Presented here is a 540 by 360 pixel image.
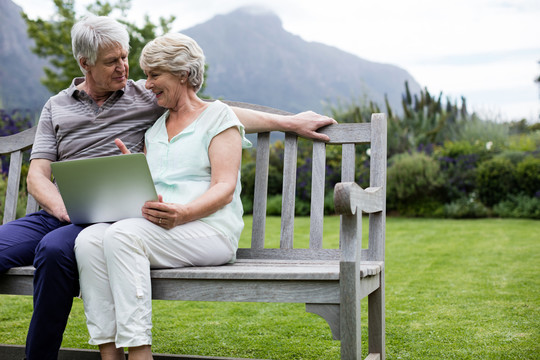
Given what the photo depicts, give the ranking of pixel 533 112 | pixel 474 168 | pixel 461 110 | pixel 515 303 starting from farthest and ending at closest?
pixel 533 112
pixel 461 110
pixel 474 168
pixel 515 303

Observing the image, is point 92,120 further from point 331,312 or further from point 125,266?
point 331,312

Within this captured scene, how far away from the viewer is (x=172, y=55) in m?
2.32

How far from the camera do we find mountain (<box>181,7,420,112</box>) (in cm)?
4419

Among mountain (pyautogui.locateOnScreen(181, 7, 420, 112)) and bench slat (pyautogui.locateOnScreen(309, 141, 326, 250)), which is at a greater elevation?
mountain (pyautogui.locateOnScreen(181, 7, 420, 112))

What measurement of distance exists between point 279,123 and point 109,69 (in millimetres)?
761

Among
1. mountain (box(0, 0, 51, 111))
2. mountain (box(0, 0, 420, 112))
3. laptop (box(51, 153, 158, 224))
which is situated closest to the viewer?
laptop (box(51, 153, 158, 224))

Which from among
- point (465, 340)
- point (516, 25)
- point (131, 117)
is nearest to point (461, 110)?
point (516, 25)

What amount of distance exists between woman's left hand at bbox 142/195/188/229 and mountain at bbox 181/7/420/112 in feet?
126

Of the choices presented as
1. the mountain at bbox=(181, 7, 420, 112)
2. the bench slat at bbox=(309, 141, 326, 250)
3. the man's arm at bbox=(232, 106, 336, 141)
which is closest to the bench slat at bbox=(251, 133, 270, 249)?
the man's arm at bbox=(232, 106, 336, 141)

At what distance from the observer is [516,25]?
20359 millimetres

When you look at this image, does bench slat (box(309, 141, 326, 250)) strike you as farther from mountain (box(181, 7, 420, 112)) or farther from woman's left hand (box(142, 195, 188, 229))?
mountain (box(181, 7, 420, 112))

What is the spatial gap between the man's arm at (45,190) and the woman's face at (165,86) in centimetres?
58

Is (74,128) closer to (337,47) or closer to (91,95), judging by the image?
(91,95)

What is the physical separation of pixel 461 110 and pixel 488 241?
7.33 meters
